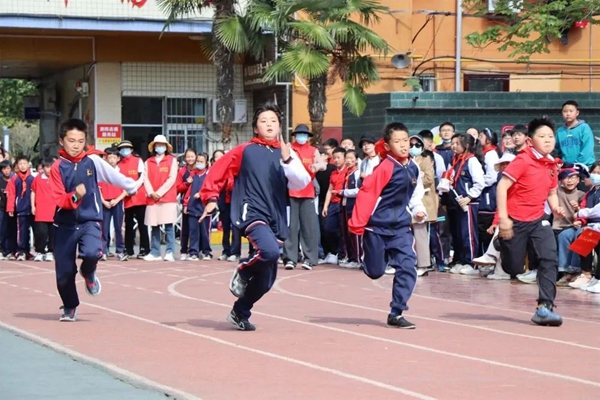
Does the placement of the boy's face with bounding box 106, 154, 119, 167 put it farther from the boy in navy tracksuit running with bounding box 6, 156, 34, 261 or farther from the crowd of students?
the boy in navy tracksuit running with bounding box 6, 156, 34, 261

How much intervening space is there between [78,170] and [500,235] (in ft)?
13.9

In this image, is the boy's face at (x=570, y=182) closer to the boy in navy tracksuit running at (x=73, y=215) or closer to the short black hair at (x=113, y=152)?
the boy in navy tracksuit running at (x=73, y=215)

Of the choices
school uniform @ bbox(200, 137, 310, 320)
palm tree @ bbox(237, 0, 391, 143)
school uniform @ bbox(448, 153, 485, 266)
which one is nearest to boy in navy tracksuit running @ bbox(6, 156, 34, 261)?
palm tree @ bbox(237, 0, 391, 143)

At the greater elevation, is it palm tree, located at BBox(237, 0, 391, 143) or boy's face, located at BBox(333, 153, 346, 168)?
palm tree, located at BBox(237, 0, 391, 143)

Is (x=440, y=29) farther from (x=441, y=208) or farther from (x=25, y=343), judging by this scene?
(x=25, y=343)

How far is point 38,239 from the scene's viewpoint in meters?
22.7

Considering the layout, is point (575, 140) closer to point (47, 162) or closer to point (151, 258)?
point (151, 258)


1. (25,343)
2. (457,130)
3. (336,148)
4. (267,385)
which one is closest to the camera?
(267,385)

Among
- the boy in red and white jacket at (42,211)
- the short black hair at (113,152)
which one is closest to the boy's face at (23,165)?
the boy in red and white jacket at (42,211)

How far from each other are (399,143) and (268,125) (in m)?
1.50

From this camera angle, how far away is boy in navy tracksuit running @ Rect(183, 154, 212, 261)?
22.5 m

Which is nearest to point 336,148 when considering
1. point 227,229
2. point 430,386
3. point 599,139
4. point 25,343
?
point 227,229

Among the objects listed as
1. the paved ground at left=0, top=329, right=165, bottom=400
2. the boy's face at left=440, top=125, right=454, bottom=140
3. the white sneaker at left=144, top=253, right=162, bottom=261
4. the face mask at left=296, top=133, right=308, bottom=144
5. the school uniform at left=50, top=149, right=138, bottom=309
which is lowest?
the white sneaker at left=144, top=253, right=162, bottom=261

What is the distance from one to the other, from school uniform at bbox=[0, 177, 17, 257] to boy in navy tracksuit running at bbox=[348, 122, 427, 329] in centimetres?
1309
